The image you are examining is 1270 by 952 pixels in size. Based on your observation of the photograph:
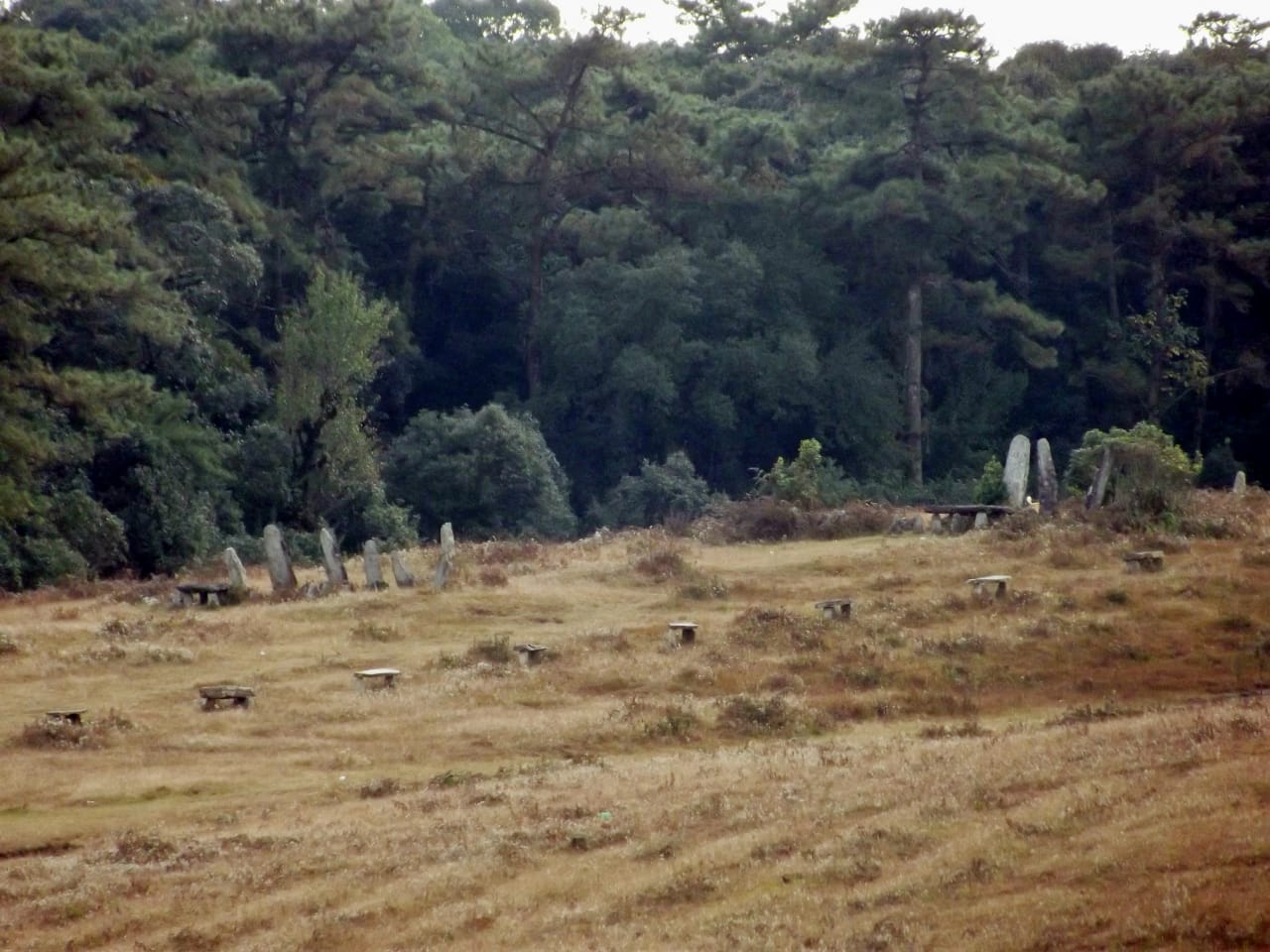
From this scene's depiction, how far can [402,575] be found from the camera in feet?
106

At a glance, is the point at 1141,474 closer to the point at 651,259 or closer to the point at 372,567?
the point at 372,567

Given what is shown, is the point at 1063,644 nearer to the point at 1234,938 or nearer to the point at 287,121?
the point at 1234,938

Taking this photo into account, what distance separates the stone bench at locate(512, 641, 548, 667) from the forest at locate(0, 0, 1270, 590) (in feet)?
76.8

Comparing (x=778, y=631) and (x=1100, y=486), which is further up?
(x=1100, y=486)

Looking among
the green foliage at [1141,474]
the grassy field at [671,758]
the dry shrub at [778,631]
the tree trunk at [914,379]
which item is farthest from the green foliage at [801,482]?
the tree trunk at [914,379]

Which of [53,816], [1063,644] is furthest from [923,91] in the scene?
[53,816]

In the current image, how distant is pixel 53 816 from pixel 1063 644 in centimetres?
1520

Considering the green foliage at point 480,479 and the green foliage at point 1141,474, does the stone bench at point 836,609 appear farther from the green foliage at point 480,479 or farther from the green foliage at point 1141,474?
the green foliage at point 480,479

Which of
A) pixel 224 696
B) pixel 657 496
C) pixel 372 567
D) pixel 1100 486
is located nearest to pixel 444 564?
pixel 372 567

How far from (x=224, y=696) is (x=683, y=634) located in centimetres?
753

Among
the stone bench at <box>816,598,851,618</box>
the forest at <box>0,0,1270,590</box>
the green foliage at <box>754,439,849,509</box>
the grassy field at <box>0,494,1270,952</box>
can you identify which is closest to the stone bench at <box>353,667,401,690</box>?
the grassy field at <box>0,494,1270,952</box>

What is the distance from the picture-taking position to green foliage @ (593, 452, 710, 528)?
54844 mm

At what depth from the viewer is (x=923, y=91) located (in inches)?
2323

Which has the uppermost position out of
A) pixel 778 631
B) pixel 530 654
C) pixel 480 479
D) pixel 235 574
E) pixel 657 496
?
pixel 480 479
